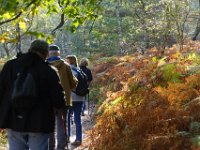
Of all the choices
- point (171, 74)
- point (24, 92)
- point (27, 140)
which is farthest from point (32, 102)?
point (171, 74)

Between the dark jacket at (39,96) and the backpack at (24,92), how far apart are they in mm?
74

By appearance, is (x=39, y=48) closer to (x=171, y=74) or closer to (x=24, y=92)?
(x=24, y=92)

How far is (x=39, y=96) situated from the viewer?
460 centimetres

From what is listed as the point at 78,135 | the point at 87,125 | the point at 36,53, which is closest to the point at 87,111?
the point at 87,125

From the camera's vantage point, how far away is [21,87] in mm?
4512

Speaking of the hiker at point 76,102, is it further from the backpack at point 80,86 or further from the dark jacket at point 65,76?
the dark jacket at point 65,76

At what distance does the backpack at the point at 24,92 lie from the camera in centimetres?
446

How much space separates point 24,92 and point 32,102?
0.49 ft

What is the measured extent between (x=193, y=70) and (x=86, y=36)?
33.0 meters

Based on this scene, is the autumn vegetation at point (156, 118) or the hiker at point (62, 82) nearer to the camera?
the autumn vegetation at point (156, 118)

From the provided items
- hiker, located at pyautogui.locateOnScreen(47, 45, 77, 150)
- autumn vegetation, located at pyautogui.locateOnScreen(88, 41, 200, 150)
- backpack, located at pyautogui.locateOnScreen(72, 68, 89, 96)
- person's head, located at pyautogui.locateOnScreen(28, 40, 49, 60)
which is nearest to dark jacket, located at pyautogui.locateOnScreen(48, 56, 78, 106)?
hiker, located at pyautogui.locateOnScreen(47, 45, 77, 150)

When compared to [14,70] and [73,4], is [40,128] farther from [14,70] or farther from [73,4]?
[73,4]

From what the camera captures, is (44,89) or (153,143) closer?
(44,89)

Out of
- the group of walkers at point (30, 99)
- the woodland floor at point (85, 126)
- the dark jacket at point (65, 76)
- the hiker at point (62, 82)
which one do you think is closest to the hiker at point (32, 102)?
the group of walkers at point (30, 99)
